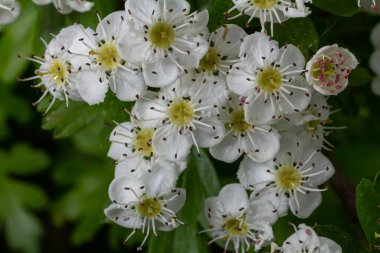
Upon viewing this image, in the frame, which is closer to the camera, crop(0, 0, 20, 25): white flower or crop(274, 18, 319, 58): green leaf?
A: crop(274, 18, 319, 58): green leaf

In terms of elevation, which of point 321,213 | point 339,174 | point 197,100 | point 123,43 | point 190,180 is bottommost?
point 321,213

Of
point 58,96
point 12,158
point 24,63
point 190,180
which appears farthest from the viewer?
point 12,158

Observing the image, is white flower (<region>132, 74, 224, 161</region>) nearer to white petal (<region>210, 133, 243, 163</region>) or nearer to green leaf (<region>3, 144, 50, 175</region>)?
white petal (<region>210, 133, 243, 163</region>)

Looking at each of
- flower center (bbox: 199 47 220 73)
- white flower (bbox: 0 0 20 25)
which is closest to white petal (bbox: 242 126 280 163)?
flower center (bbox: 199 47 220 73)

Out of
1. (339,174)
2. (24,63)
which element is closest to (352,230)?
(339,174)

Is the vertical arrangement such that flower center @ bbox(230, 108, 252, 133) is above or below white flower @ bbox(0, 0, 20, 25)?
below

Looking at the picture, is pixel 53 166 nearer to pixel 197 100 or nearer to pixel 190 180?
pixel 190 180
